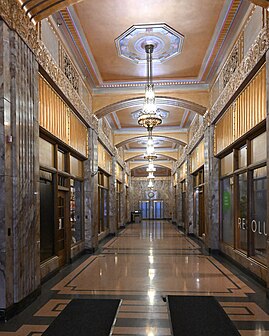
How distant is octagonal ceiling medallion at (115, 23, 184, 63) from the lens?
6.95 m

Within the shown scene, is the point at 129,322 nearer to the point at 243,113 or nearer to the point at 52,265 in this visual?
the point at 52,265

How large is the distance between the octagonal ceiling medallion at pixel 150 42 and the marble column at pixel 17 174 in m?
2.74

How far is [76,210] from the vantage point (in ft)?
30.6

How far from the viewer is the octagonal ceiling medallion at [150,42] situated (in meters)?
6.95

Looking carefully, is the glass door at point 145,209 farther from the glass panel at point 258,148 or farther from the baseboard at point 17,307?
the baseboard at point 17,307

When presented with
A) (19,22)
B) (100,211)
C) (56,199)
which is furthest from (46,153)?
(100,211)

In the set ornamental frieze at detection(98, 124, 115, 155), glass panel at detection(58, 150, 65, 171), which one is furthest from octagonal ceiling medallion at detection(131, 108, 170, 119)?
glass panel at detection(58, 150, 65, 171)

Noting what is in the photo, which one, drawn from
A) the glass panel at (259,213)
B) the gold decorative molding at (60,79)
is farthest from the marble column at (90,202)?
the glass panel at (259,213)

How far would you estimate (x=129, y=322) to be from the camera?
4.04 m

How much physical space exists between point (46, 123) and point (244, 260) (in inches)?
184

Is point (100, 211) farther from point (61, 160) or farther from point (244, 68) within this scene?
point (244, 68)

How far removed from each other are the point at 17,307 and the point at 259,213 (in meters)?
4.34

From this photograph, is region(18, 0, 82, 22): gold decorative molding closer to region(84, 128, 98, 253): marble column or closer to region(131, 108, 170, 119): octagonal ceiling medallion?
region(84, 128, 98, 253): marble column

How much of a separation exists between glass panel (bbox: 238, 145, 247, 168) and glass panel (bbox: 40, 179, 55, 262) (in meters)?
4.01
